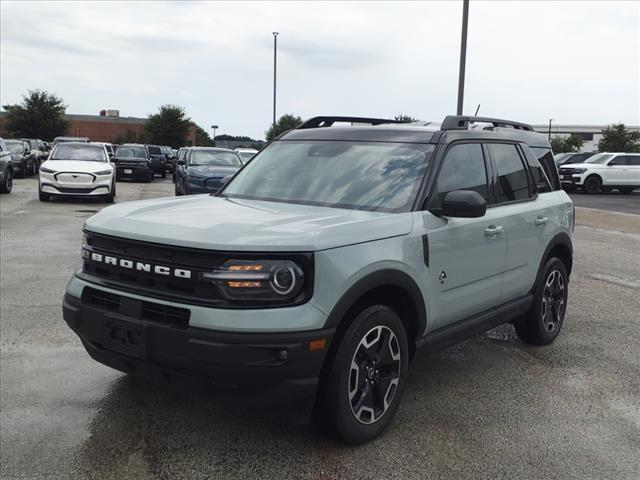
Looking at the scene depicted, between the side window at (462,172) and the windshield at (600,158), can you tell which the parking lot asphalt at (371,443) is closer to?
the side window at (462,172)

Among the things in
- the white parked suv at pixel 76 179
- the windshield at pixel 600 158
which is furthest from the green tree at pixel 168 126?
the white parked suv at pixel 76 179

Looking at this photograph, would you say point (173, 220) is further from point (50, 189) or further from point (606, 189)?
point (606, 189)

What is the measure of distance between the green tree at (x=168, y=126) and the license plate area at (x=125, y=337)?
69.7 meters

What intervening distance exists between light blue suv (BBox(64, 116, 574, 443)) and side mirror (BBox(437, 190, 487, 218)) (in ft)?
0.04

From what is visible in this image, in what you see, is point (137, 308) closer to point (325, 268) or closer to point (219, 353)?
point (219, 353)

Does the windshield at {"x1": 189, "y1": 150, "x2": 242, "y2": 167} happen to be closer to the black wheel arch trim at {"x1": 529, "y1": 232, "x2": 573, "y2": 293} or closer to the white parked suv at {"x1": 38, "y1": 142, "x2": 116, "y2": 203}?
the white parked suv at {"x1": 38, "y1": 142, "x2": 116, "y2": 203}

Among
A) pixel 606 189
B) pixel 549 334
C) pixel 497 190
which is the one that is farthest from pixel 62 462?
pixel 606 189

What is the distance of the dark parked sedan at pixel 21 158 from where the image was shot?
87.6 ft

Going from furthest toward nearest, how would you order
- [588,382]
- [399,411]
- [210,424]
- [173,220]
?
1. [588,382]
2. [399,411]
3. [210,424]
4. [173,220]

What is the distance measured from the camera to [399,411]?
13.3 ft

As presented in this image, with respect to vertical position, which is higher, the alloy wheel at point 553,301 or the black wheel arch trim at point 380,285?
the black wheel arch trim at point 380,285

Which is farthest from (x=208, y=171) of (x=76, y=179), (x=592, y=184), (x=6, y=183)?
(x=592, y=184)

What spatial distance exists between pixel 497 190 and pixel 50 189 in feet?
47.9

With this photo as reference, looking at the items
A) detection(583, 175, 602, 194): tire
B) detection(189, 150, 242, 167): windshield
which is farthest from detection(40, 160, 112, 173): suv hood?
detection(583, 175, 602, 194): tire
